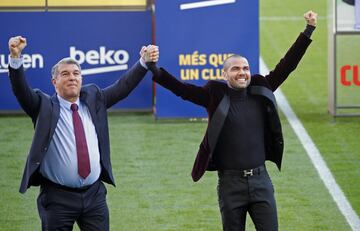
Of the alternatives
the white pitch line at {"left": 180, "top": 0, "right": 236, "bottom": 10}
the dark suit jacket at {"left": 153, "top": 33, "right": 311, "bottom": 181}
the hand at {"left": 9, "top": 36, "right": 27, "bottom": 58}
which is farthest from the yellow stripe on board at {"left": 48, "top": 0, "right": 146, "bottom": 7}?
the hand at {"left": 9, "top": 36, "right": 27, "bottom": 58}

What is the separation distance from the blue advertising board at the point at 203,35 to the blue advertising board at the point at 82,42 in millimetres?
929

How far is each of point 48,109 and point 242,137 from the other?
1.50 meters

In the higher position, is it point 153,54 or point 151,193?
point 153,54

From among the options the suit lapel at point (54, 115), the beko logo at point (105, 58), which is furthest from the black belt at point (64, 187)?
the beko logo at point (105, 58)

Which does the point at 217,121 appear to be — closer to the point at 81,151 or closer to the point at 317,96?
the point at 81,151

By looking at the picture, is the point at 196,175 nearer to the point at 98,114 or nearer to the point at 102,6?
the point at 98,114

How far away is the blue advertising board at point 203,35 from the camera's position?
1495 centimetres

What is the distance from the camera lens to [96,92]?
8.30 meters

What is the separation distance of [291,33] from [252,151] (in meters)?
14.0

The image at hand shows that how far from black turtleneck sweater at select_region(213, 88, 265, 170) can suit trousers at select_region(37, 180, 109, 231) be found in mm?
1063

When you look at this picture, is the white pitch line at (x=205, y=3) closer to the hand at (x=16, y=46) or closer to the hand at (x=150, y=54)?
the hand at (x=150, y=54)

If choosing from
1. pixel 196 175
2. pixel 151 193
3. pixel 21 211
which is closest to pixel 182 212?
pixel 151 193

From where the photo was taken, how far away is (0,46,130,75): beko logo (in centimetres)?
1595

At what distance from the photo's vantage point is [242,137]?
8.52 metres
